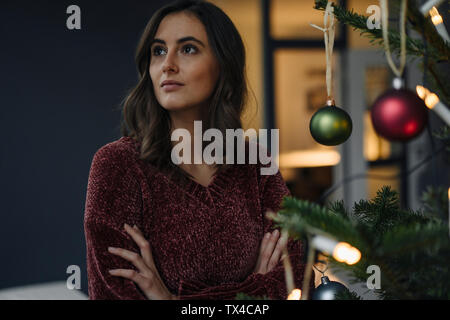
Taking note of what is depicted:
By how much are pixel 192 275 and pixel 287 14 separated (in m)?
4.17

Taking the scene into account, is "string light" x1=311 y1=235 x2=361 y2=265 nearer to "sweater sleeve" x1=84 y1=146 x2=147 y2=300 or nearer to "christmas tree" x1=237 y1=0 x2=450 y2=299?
"christmas tree" x1=237 y1=0 x2=450 y2=299

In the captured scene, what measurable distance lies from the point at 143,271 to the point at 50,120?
2368mm

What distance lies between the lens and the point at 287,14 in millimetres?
4621

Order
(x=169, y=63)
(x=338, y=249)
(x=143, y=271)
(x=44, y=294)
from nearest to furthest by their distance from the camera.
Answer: (x=338, y=249)
(x=143, y=271)
(x=169, y=63)
(x=44, y=294)

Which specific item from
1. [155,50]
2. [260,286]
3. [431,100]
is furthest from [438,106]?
[155,50]

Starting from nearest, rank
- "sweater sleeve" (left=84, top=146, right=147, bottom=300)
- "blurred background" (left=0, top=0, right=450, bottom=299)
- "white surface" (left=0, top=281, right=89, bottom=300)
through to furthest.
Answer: "sweater sleeve" (left=84, top=146, right=147, bottom=300) < "white surface" (left=0, top=281, right=89, bottom=300) < "blurred background" (left=0, top=0, right=450, bottom=299)

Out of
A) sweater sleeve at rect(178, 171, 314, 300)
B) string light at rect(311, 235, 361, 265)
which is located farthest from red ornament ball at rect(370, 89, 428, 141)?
sweater sleeve at rect(178, 171, 314, 300)

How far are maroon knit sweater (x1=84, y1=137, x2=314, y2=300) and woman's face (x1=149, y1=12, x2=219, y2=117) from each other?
142 millimetres

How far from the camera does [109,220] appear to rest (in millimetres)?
843

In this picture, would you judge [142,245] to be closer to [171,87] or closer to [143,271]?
[143,271]

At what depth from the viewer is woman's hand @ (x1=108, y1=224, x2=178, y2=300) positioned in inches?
31.7

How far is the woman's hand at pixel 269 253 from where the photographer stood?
947 mm

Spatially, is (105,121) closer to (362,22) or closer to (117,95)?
(117,95)
